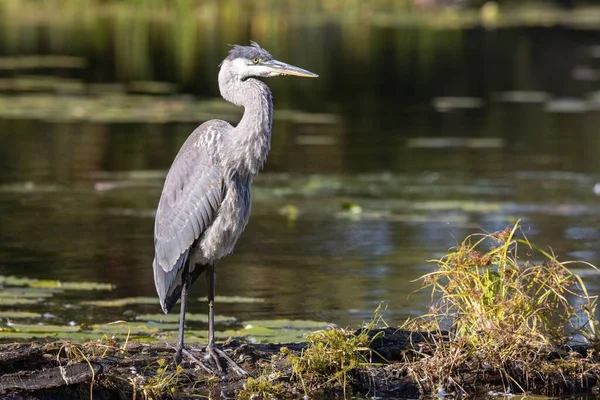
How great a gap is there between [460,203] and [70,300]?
493 cm

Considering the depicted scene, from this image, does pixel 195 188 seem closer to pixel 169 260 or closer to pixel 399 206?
pixel 169 260

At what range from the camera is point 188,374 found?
6.55m

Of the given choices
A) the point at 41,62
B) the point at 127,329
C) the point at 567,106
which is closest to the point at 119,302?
the point at 127,329

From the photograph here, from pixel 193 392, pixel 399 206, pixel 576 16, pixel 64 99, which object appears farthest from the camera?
pixel 576 16

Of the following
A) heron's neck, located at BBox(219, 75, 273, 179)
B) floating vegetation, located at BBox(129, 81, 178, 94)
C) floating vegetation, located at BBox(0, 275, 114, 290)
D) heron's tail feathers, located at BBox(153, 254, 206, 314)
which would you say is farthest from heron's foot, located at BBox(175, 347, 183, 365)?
floating vegetation, located at BBox(129, 81, 178, 94)

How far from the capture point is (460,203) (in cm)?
1259

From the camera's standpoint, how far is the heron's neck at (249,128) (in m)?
6.99

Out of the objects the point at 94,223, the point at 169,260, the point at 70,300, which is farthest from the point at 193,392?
the point at 94,223

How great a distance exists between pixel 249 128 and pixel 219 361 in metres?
1.30

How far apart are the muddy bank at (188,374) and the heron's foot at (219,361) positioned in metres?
0.03

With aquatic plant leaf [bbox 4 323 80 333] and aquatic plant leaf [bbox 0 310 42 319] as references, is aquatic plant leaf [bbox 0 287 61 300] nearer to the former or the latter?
aquatic plant leaf [bbox 0 310 42 319]

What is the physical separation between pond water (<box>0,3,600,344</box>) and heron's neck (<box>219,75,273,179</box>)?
181 centimetres

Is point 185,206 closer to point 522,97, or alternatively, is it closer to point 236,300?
point 236,300

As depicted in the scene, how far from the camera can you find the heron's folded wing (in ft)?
22.6
